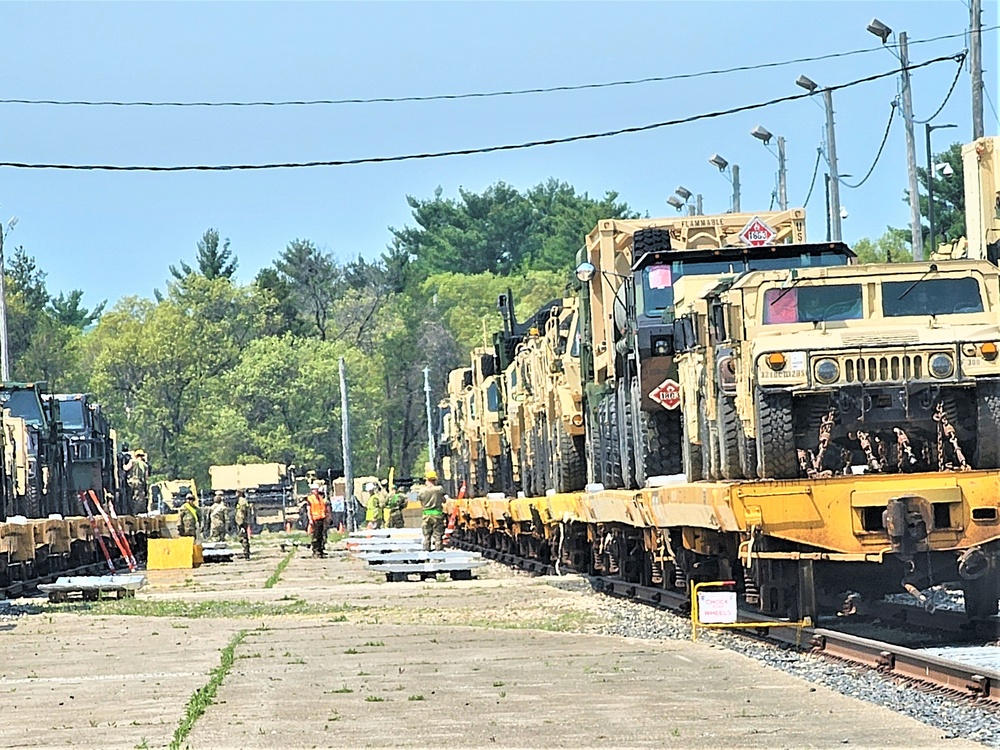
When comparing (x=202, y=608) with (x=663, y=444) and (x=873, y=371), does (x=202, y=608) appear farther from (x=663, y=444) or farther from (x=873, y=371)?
(x=873, y=371)

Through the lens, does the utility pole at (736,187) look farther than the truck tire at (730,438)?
Yes

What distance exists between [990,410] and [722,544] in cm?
287

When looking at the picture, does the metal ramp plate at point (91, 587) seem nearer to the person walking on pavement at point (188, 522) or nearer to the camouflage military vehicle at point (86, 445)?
the camouflage military vehicle at point (86, 445)

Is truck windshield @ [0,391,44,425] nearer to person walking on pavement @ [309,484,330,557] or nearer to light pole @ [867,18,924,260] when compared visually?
person walking on pavement @ [309,484,330,557]

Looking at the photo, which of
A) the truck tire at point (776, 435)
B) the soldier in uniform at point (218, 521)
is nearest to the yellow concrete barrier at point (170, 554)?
the soldier in uniform at point (218, 521)

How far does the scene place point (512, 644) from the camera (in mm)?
15852

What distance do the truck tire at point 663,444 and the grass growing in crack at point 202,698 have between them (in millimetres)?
5155

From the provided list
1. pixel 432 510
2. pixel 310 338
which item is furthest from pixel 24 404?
pixel 310 338

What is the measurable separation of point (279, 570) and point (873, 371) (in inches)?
835

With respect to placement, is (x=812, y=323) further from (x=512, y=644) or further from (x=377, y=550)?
(x=377, y=550)

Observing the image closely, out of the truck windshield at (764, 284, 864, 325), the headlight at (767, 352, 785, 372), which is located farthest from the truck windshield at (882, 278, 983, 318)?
the headlight at (767, 352, 785, 372)

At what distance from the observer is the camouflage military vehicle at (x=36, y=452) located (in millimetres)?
32375

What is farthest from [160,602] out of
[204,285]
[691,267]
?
[204,285]

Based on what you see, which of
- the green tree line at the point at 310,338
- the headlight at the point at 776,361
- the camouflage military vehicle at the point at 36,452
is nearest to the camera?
the headlight at the point at 776,361
